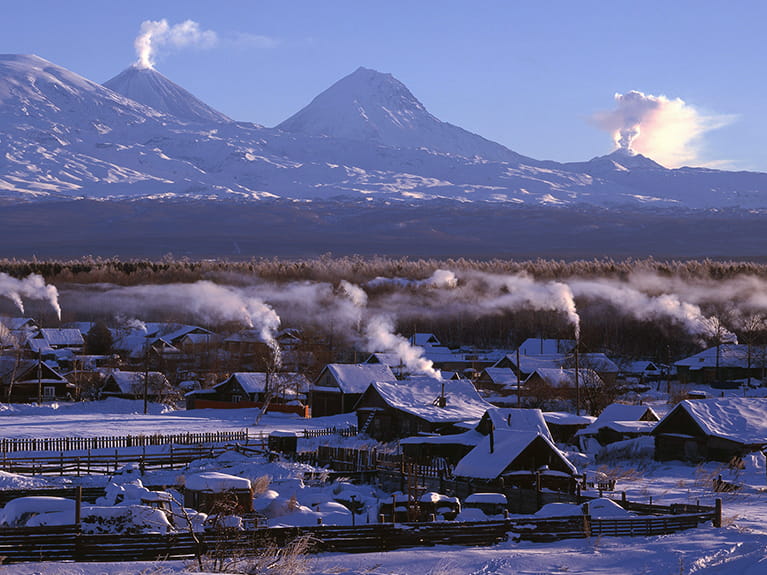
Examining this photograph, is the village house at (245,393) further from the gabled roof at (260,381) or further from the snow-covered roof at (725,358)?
the snow-covered roof at (725,358)

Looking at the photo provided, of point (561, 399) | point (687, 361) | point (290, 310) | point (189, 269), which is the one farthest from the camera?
point (189, 269)

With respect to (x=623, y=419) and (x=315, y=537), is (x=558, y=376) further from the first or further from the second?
(x=315, y=537)

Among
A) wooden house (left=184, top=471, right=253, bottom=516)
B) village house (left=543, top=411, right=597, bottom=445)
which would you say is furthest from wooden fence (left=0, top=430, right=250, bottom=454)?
wooden house (left=184, top=471, right=253, bottom=516)

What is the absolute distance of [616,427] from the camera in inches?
2290

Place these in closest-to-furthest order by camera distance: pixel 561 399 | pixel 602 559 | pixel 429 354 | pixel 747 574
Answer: pixel 747 574 < pixel 602 559 < pixel 561 399 < pixel 429 354

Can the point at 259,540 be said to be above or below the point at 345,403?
above

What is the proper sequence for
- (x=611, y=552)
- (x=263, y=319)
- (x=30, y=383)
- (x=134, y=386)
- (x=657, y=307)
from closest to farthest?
(x=611, y=552), (x=134, y=386), (x=30, y=383), (x=263, y=319), (x=657, y=307)

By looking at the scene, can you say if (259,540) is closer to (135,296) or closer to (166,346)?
(166,346)

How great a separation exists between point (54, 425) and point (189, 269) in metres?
96.8

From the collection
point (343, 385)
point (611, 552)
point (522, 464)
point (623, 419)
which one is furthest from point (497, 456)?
point (343, 385)

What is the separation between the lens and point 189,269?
15850 cm

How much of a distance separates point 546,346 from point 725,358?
18.6m

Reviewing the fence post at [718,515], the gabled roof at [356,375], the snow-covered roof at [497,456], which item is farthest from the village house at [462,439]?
the fence post at [718,515]

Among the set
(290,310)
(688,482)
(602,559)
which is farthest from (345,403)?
(290,310)
